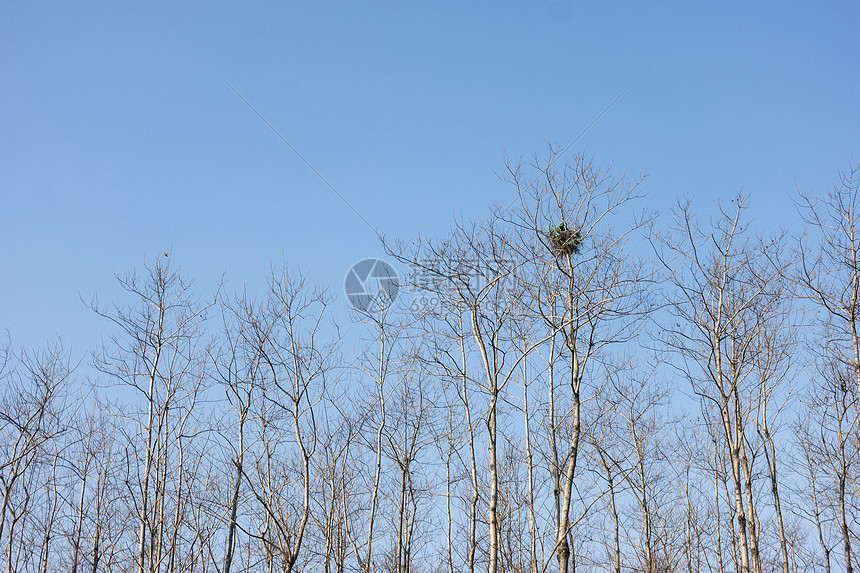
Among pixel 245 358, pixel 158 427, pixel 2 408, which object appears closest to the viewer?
pixel 245 358

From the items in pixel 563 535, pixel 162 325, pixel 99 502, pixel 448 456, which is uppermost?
pixel 162 325

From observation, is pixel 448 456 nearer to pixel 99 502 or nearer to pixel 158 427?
pixel 158 427

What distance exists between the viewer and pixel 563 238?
880cm

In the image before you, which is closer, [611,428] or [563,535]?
[563,535]

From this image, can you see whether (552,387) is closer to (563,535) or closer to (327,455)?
(563,535)

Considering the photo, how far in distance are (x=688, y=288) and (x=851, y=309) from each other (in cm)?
222

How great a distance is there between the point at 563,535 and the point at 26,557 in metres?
15.3

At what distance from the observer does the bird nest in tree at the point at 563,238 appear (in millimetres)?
8609

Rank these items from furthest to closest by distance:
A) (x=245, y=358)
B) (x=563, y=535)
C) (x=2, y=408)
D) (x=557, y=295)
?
(x=2, y=408), (x=245, y=358), (x=557, y=295), (x=563, y=535)

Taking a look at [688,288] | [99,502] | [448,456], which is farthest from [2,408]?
[688,288]

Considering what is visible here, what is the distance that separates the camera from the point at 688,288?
973 centimetres

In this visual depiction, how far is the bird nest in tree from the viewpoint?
8609mm

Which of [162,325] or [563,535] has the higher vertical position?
[162,325]

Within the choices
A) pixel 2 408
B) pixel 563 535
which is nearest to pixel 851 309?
pixel 563 535
